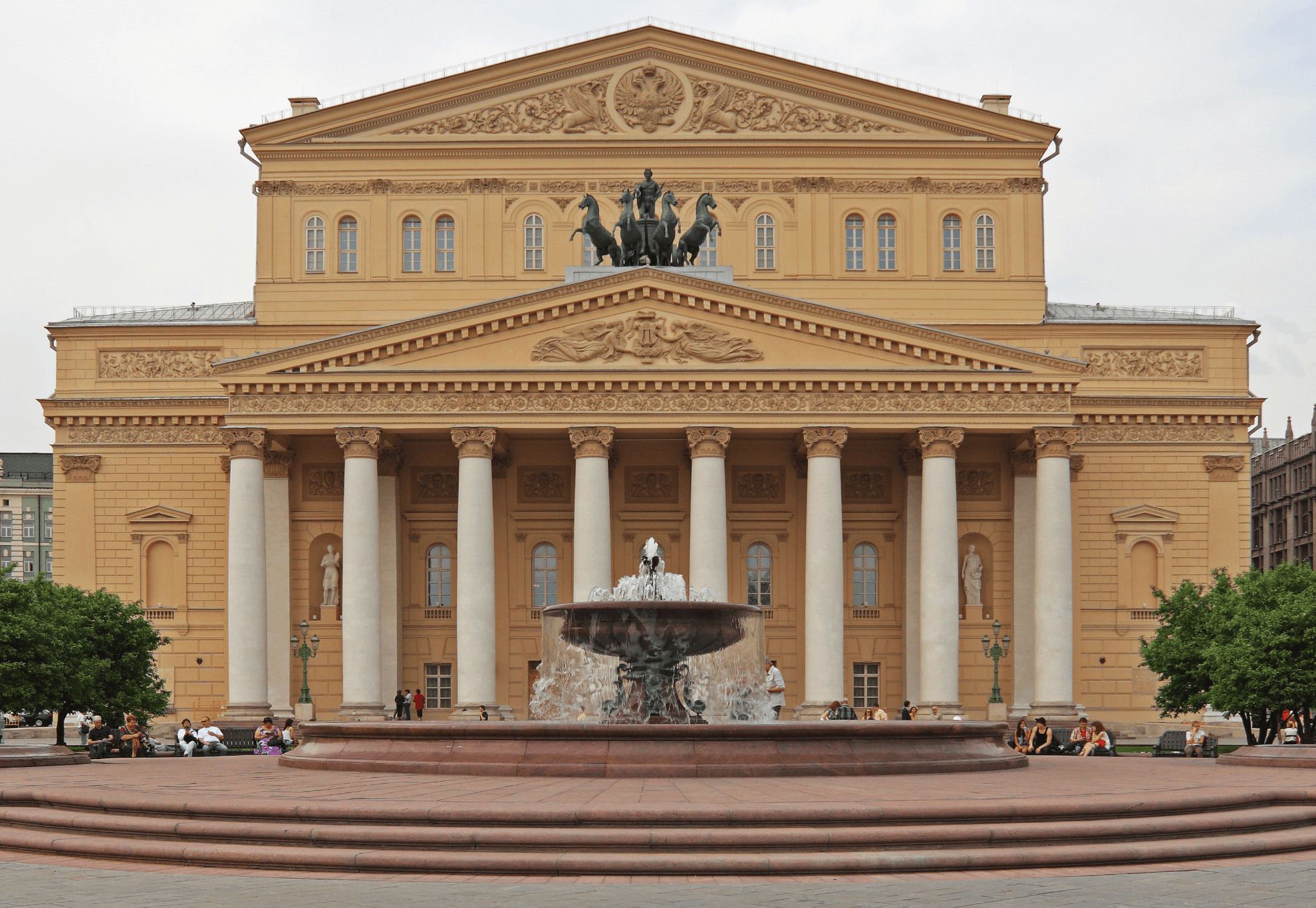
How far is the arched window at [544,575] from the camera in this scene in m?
51.0

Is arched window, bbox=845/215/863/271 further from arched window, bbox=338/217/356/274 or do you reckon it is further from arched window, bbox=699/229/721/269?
arched window, bbox=338/217/356/274

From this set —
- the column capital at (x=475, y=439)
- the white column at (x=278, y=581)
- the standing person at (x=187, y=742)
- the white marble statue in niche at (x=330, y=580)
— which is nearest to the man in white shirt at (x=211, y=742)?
the standing person at (x=187, y=742)

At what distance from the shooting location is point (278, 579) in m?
49.2

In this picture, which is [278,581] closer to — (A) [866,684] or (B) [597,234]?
(B) [597,234]

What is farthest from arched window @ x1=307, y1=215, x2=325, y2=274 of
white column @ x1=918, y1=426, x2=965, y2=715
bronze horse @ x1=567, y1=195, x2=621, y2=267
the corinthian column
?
white column @ x1=918, y1=426, x2=965, y2=715

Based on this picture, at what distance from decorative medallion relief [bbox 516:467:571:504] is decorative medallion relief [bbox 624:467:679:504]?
187cm

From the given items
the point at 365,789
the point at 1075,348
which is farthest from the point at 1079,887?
the point at 1075,348

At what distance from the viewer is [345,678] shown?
45594mm

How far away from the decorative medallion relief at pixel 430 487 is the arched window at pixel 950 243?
57.5 feet

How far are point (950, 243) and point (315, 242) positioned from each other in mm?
20789

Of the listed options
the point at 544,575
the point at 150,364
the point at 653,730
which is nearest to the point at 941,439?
the point at 544,575

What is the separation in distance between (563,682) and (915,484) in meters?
24.2

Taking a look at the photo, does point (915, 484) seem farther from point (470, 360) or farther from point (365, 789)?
point (365, 789)

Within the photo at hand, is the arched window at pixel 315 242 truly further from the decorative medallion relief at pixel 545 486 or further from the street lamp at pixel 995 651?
the street lamp at pixel 995 651
